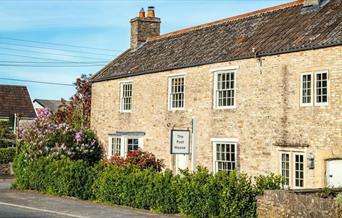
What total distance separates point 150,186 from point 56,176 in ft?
21.4

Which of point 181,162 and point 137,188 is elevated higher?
point 181,162

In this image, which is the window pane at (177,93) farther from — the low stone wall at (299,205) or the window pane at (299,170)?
the low stone wall at (299,205)

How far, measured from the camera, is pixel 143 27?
35781 millimetres

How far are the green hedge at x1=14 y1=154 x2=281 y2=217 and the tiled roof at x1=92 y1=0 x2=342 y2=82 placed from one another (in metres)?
5.70

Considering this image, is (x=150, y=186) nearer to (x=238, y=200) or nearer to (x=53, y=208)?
(x=53, y=208)

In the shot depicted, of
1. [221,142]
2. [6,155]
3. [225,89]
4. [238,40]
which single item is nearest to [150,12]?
[238,40]

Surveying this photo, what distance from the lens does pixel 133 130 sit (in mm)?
30391

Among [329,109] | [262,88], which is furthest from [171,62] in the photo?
[329,109]

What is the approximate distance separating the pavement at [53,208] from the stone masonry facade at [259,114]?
5751mm

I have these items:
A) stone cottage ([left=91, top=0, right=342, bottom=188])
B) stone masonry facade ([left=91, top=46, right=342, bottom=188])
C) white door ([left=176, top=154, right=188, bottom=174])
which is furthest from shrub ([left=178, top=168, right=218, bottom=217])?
white door ([left=176, top=154, right=188, bottom=174])

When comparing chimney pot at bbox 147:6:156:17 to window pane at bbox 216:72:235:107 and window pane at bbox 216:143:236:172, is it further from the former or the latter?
window pane at bbox 216:143:236:172

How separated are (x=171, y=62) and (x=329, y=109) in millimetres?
10455

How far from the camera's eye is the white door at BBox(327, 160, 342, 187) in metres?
19.4

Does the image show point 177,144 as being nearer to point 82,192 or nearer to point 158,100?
point 82,192
